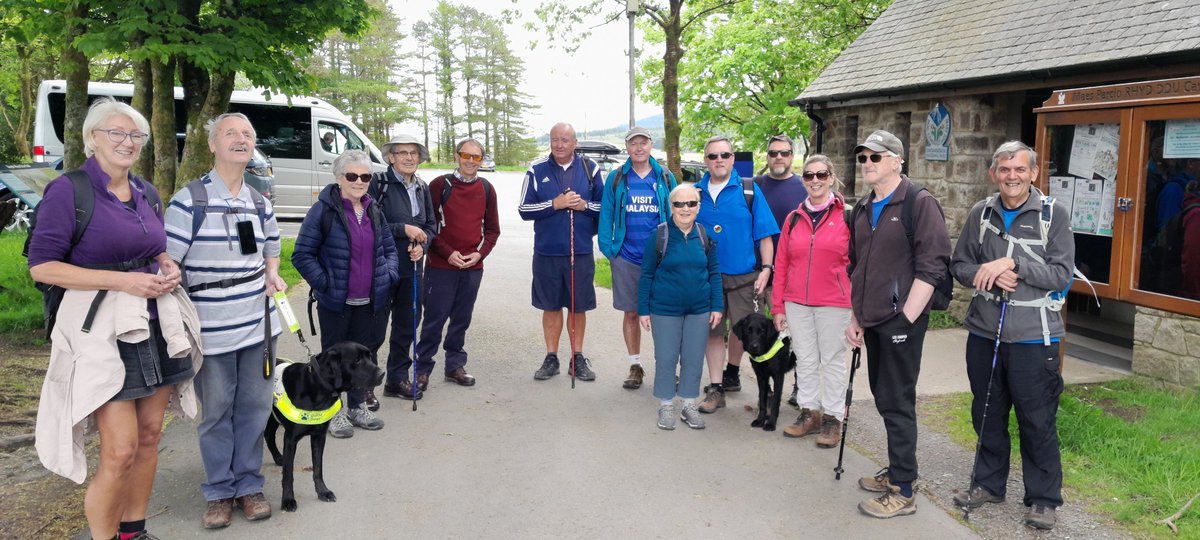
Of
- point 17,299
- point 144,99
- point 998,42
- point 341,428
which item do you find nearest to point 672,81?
point 998,42

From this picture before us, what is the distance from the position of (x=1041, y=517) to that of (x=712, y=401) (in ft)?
8.03

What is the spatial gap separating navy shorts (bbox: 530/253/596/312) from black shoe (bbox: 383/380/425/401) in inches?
48.5

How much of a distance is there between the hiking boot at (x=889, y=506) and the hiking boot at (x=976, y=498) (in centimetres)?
24

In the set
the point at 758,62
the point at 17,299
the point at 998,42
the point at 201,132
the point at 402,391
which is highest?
the point at 758,62

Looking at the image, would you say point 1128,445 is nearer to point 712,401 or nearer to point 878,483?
point 878,483

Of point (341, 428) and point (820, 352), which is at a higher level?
point (820, 352)

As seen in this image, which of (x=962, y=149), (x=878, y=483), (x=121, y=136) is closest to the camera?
(x=121, y=136)

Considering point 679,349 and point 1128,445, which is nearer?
point 1128,445

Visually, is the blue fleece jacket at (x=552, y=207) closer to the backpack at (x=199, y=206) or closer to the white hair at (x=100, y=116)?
the backpack at (x=199, y=206)

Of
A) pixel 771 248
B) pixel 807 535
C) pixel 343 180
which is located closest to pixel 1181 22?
pixel 771 248

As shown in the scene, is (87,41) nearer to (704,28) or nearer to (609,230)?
(609,230)

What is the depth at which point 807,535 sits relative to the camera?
409 centimetres

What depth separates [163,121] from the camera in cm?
931

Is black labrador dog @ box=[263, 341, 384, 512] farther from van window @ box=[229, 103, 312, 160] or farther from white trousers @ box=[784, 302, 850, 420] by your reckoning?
van window @ box=[229, 103, 312, 160]
